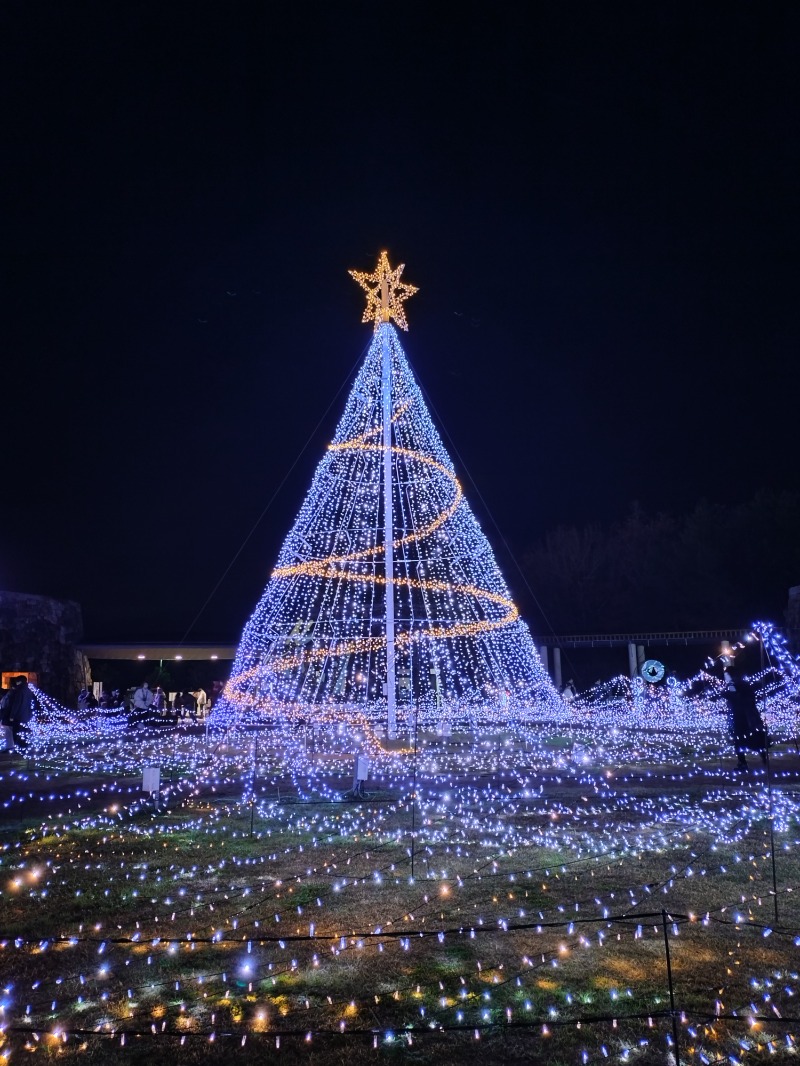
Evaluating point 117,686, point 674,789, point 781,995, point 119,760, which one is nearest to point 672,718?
point 674,789

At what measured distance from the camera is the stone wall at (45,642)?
2488 cm

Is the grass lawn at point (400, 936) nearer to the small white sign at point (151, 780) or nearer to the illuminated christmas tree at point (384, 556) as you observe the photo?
the small white sign at point (151, 780)

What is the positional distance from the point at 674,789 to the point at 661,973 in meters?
6.28

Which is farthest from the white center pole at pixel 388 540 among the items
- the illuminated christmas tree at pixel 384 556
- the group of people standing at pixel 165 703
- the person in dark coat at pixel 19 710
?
the group of people standing at pixel 165 703

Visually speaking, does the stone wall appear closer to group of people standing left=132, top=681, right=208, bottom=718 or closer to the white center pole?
group of people standing left=132, top=681, right=208, bottom=718

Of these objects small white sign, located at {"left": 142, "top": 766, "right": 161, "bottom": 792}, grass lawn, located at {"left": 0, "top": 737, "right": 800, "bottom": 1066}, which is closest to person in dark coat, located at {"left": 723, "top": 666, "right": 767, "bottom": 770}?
grass lawn, located at {"left": 0, "top": 737, "right": 800, "bottom": 1066}

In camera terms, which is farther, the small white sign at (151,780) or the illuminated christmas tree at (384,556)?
the illuminated christmas tree at (384,556)

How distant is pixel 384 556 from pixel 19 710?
724 centimetres

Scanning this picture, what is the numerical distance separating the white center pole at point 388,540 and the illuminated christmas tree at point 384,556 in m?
0.02

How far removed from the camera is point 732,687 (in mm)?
11914

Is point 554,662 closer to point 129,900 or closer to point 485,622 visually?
point 485,622

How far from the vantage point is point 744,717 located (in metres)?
11.6

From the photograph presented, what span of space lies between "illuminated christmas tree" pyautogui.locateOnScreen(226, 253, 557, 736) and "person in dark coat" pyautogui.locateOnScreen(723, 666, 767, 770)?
3928mm

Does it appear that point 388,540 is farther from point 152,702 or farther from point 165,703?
point 165,703
